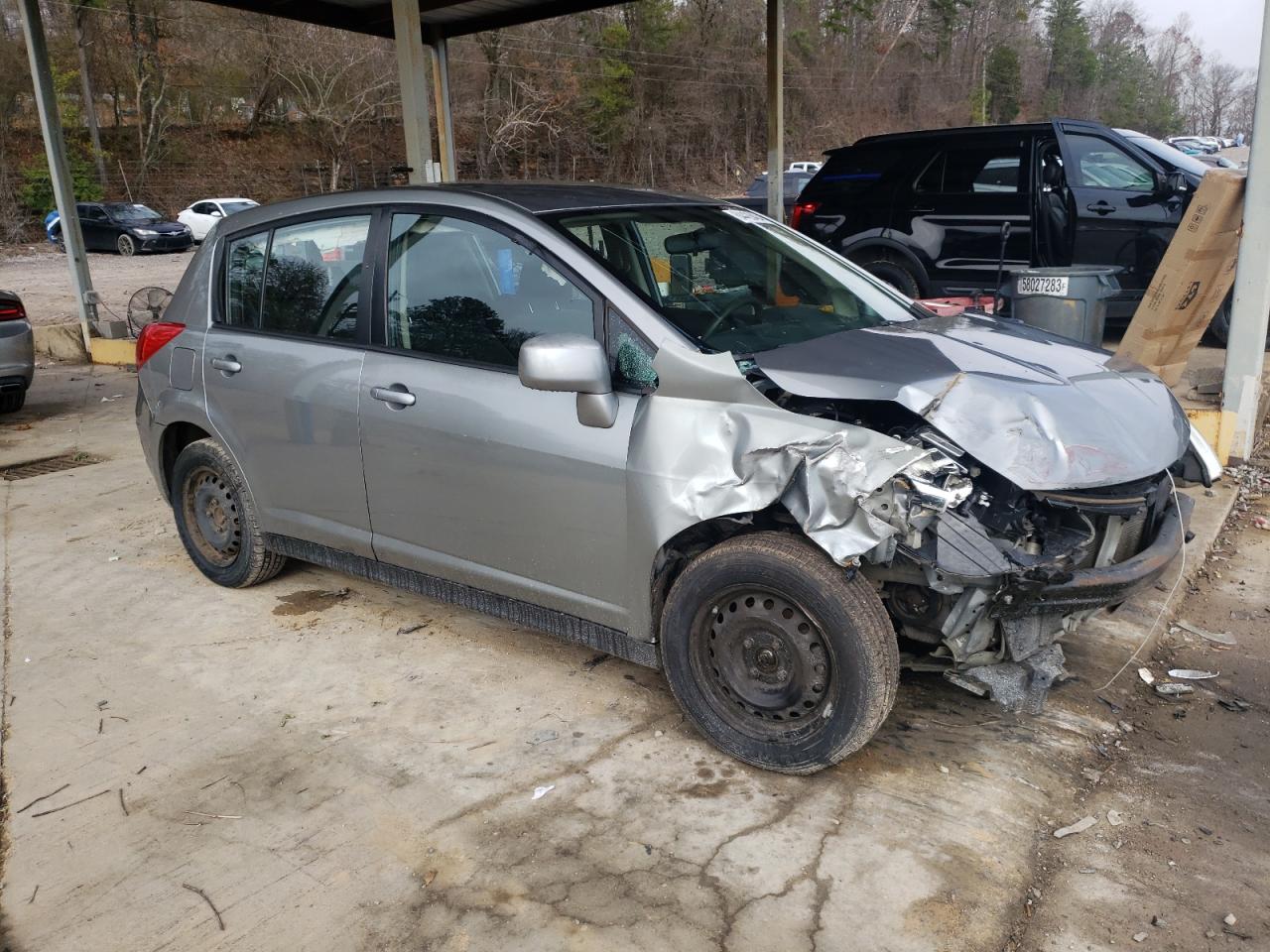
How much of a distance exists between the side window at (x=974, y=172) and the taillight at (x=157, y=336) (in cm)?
712

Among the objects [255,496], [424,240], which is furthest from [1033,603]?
[255,496]

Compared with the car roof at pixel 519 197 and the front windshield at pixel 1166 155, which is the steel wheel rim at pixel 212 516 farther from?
the front windshield at pixel 1166 155

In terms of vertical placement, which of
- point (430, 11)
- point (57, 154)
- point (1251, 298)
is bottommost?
point (1251, 298)

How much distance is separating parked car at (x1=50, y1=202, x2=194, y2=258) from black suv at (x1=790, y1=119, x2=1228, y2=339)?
2344 centimetres

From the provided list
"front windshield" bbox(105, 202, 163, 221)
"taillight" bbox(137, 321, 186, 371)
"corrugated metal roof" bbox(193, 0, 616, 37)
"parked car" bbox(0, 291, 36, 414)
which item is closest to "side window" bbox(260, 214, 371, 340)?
"taillight" bbox(137, 321, 186, 371)

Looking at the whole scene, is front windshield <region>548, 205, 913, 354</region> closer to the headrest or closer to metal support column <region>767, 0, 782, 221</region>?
the headrest

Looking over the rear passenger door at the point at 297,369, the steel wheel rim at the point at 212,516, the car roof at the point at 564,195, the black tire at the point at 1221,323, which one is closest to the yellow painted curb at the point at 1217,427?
the black tire at the point at 1221,323

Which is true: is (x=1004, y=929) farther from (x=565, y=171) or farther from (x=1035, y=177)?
(x=565, y=171)

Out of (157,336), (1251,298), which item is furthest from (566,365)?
(1251,298)

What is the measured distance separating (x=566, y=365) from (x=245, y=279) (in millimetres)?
2125

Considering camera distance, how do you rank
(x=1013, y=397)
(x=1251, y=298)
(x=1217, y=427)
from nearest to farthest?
1. (x=1013, y=397)
2. (x=1251, y=298)
3. (x=1217, y=427)

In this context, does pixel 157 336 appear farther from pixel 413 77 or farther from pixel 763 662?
pixel 413 77

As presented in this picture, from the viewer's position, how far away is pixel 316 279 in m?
4.18

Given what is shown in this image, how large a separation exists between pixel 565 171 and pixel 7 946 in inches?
1657
